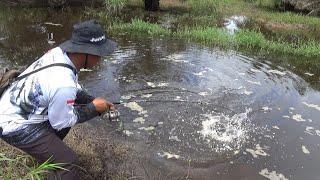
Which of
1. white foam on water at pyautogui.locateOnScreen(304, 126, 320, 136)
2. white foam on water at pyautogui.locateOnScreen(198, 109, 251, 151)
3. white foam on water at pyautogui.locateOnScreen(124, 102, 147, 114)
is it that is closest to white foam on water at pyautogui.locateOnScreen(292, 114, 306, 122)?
white foam on water at pyautogui.locateOnScreen(304, 126, 320, 136)

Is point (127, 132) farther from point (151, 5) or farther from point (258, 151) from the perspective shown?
point (151, 5)

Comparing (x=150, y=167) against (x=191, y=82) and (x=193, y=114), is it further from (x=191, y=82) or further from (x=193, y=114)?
(x=191, y=82)

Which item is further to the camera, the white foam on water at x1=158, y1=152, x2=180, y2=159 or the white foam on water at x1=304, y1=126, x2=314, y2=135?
the white foam on water at x1=304, y1=126, x2=314, y2=135

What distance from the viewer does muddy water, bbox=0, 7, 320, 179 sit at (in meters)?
5.83

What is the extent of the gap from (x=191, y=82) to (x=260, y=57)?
294 cm

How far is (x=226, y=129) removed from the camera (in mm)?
6730

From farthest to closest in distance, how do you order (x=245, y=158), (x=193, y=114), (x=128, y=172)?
(x=193, y=114) → (x=245, y=158) → (x=128, y=172)

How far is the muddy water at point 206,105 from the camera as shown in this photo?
5828 millimetres

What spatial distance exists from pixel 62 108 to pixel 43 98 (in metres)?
0.17

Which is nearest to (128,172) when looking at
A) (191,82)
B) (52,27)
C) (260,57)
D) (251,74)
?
(191,82)

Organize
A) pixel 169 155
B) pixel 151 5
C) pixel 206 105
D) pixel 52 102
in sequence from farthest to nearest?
1. pixel 151 5
2. pixel 206 105
3. pixel 169 155
4. pixel 52 102

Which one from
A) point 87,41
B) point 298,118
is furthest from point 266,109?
point 87,41

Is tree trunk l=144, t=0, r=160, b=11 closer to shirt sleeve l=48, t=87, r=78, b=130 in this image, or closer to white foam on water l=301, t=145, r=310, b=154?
white foam on water l=301, t=145, r=310, b=154

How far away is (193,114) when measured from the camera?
282 inches
